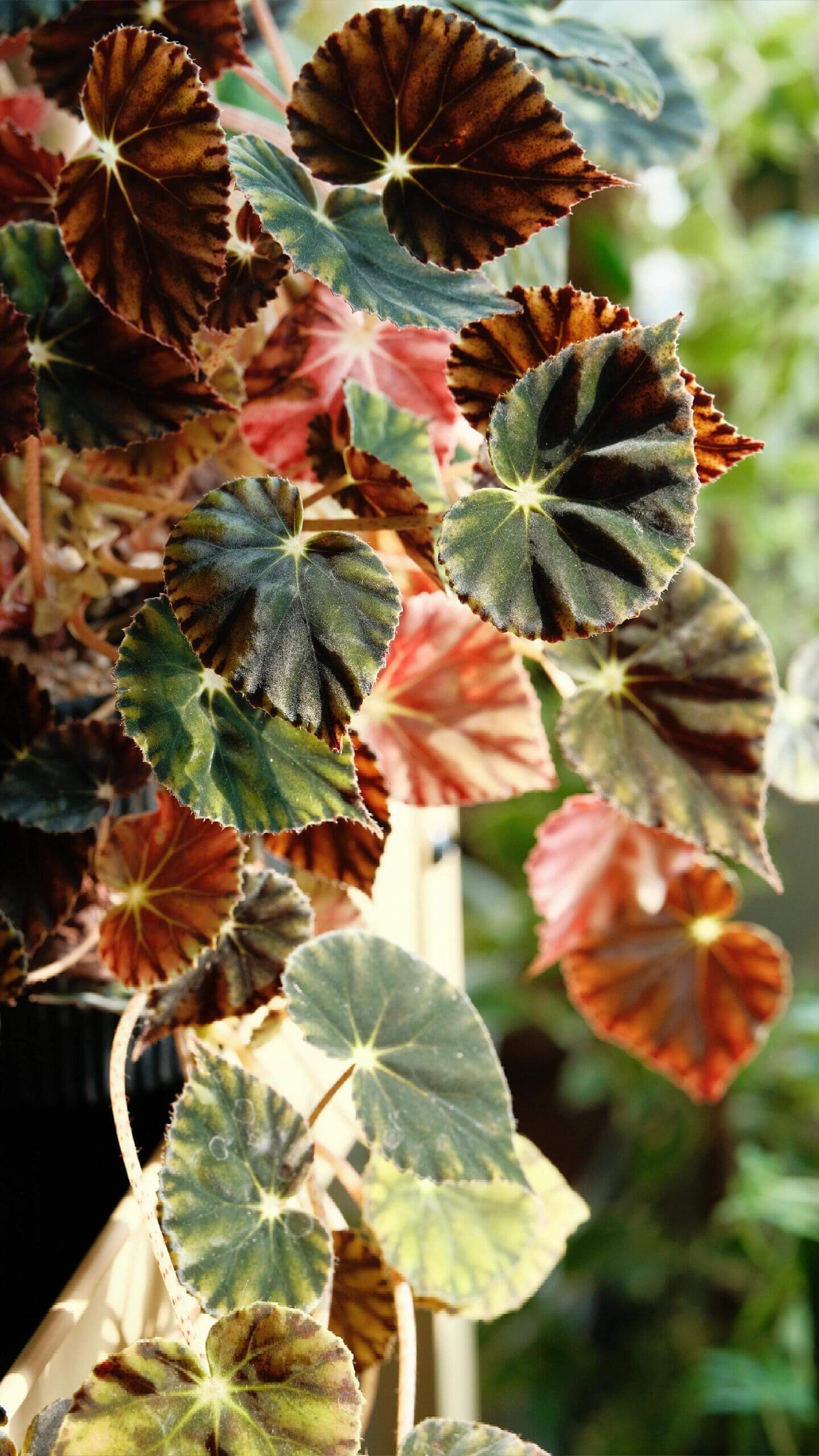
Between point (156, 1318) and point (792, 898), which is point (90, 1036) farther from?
point (792, 898)

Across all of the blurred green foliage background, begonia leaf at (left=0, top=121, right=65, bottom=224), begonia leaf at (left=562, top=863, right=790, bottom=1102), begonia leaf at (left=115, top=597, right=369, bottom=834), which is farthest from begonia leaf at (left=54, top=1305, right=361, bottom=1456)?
the blurred green foliage background

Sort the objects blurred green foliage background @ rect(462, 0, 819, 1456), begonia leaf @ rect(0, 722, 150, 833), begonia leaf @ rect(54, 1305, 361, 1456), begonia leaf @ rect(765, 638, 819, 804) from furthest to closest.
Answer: blurred green foliage background @ rect(462, 0, 819, 1456)
begonia leaf @ rect(765, 638, 819, 804)
begonia leaf @ rect(0, 722, 150, 833)
begonia leaf @ rect(54, 1305, 361, 1456)

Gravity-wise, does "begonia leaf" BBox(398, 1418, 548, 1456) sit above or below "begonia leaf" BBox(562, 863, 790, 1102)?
below

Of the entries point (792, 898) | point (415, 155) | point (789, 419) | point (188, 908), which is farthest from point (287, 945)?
point (792, 898)

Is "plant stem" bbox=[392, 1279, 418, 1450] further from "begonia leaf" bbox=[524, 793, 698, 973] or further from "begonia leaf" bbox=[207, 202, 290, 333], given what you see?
"begonia leaf" bbox=[207, 202, 290, 333]

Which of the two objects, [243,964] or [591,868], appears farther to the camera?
[591,868]

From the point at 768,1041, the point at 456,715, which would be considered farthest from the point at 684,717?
the point at 768,1041

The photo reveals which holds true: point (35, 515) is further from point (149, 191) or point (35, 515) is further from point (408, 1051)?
point (408, 1051)

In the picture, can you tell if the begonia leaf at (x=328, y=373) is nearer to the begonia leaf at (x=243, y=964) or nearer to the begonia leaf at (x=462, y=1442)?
the begonia leaf at (x=243, y=964)

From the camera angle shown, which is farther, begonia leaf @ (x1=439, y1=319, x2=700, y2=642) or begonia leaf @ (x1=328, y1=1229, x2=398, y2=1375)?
begonia leaf @ (x1=328, y1=1229, x2=398, y2=1375)
